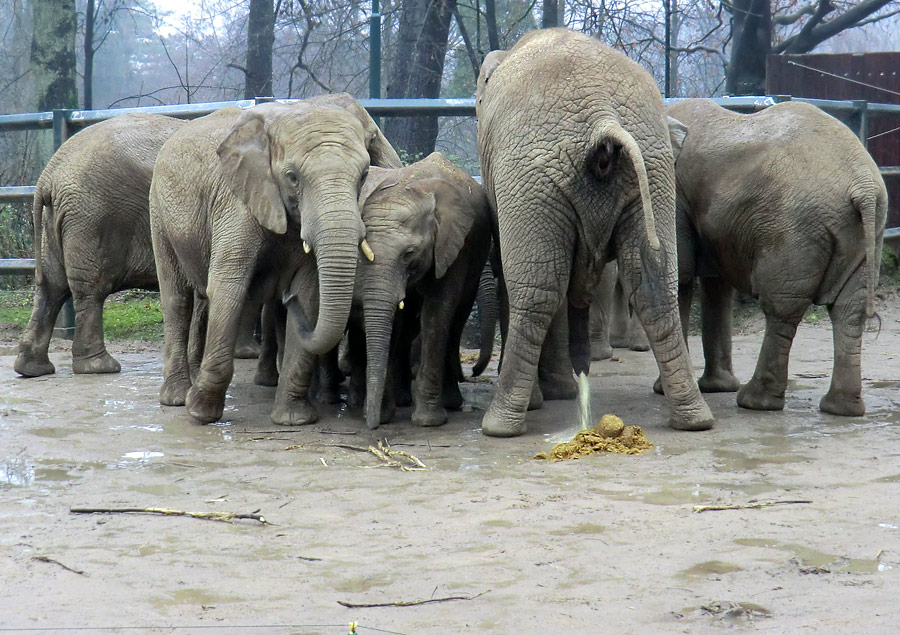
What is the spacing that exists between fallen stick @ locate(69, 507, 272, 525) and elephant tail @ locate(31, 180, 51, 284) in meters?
4.46

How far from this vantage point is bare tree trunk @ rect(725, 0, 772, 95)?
15047 mm

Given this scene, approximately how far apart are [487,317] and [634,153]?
2461mm

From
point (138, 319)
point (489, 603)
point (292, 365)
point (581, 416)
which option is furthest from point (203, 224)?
point (138, 319)

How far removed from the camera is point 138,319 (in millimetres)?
11023

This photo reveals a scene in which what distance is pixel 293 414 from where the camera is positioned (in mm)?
6598

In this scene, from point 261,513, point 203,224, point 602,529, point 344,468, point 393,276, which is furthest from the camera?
point 203,224

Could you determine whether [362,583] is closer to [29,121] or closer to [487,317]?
[487,317]

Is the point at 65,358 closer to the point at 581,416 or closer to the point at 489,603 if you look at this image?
the point at 581,416

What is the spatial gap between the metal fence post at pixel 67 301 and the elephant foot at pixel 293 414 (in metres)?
4.43

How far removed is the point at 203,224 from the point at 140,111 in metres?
3.14

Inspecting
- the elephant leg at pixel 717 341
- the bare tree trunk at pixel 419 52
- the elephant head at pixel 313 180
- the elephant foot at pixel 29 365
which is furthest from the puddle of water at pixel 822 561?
the bare tree trunk at pixel 419 52

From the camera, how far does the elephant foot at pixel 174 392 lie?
23.8ft

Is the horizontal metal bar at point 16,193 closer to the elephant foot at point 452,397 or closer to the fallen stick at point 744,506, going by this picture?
the elephant foot at point 452,397

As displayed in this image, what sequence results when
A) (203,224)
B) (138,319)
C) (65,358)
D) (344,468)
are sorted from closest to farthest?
1. (344,468)
2. (203,224)
3. (65,358)
4. (138,319)
